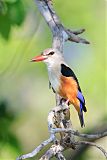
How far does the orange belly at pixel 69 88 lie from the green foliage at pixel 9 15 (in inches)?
29.3

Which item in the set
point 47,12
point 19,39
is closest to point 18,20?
point 47,12

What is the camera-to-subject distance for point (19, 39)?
733 centimetres

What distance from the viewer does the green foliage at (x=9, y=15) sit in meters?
4.96

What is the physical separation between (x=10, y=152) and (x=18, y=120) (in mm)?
782

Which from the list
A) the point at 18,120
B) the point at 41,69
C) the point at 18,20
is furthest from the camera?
the point at 41,69

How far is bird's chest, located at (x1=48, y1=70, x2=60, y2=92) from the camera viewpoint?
4.35m

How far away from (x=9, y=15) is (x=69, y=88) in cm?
A: 92

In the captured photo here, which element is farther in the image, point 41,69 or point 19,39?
point 41,69

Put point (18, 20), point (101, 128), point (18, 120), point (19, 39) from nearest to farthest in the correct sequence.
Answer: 1. point (18, 20)
2. point (18, 120)
3. point (101, 128)
4. point (19, 39)

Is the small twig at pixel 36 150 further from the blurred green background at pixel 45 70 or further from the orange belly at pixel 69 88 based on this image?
the blurred green background at pixel 45 70

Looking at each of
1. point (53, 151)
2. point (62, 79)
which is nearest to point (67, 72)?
point (62, 79)

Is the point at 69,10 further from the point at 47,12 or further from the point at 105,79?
Result: the point at 47,12

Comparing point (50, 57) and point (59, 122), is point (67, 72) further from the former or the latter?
point (59, 122)

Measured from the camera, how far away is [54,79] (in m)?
4.46
